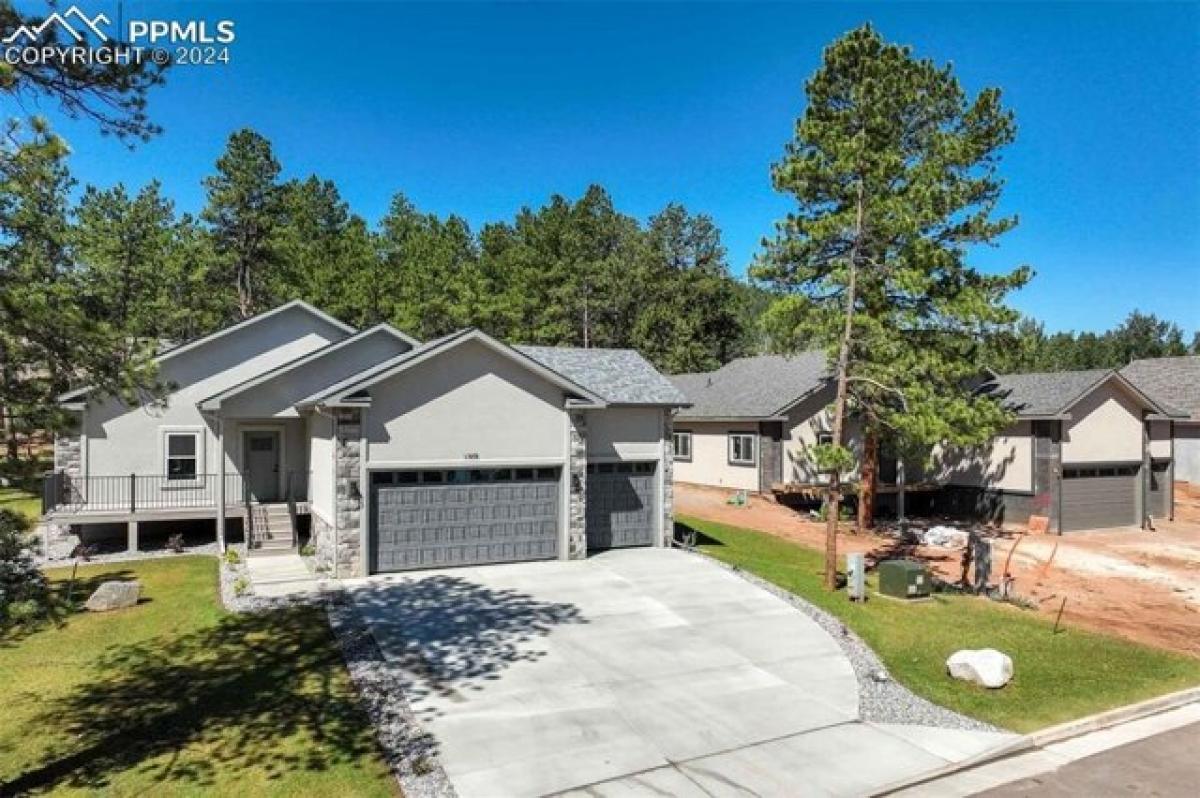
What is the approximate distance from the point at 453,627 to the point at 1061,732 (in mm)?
9449

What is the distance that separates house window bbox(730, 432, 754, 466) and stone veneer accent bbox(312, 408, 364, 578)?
746 inches

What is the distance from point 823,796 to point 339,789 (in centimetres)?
514

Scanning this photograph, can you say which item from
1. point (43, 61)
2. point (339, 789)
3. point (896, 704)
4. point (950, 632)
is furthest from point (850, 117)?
point (339, 789)

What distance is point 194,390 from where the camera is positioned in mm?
21578

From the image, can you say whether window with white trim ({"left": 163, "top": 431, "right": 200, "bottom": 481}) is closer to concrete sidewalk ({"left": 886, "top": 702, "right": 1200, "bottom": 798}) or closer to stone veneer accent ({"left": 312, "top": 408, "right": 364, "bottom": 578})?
stone veneer accent ({"left": 312, "top": 408, "right": 364, "bottom": 578})

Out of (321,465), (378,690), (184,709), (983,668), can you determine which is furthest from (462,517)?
(983,668)

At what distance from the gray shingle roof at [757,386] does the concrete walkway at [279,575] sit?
16.8m

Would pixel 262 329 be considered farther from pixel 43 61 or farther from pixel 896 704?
pixel 896 704

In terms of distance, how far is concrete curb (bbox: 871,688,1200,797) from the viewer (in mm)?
8281

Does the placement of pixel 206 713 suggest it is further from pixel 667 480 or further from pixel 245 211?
pixel 245 211

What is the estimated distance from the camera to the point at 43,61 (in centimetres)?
691

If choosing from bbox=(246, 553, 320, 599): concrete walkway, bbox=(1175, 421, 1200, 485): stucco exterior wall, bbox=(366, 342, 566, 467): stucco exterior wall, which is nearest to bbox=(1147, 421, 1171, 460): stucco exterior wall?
bbox=(1175, 421, 1200, 485): stucco exterior wall

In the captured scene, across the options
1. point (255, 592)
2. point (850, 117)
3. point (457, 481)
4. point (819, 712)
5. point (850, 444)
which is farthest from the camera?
point (850, 444)

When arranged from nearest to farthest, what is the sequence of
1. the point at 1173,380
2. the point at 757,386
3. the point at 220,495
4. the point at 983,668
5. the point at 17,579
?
1. the point at 17,579
2. the point at 983,668
3. the point at 220,495
4. the point at 757,386
5. the point at 1173,380
